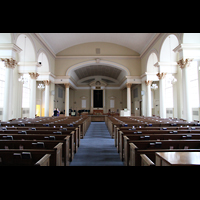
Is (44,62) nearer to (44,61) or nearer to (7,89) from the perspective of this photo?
(44,61)

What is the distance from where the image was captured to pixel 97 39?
15.6 meters

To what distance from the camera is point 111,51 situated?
52.9 ft

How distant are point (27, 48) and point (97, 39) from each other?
23.4 ft

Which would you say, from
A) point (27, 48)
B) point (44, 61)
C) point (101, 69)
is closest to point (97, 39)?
point (101, 69)

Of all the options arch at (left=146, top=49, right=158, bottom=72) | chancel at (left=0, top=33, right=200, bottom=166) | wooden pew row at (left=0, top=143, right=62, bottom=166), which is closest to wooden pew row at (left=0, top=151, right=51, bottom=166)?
wooden pew row at (left=0, top=143, right=62, bottom=166)

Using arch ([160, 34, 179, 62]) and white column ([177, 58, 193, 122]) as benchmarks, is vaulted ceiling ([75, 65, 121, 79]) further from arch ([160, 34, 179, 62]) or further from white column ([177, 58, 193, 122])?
white column ([177, 58, 193, 122])

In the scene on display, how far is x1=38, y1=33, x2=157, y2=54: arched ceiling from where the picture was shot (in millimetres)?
12922

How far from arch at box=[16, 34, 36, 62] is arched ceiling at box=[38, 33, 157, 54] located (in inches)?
72.1
